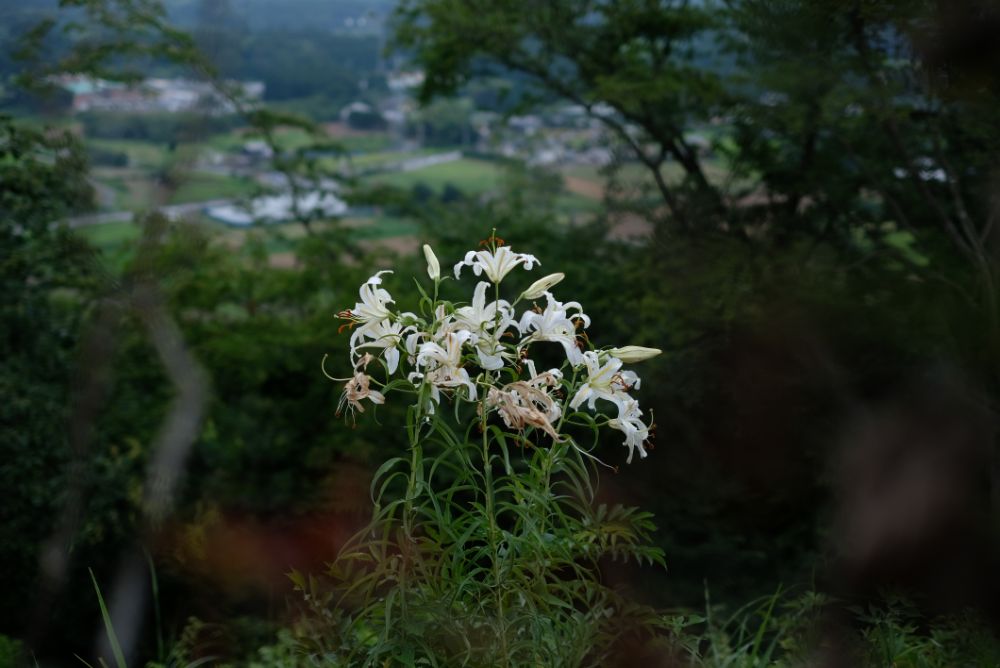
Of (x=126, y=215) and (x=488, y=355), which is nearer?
(x=488, y=355)

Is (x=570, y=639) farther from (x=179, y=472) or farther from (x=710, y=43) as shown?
(x=710, y=43)

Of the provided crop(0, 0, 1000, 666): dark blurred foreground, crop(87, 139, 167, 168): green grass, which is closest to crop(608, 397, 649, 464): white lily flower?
crop(0, 0, 1000, 666): dark blurred foreground

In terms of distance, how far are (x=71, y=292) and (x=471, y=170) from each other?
404 cm

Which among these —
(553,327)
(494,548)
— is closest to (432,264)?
(553,327)

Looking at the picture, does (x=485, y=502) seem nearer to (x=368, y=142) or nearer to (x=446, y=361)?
(x=446, y=361)

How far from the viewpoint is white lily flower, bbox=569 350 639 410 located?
1.83 metres

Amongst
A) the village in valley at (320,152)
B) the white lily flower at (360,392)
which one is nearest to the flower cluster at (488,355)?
the white lily flower at (360,392)

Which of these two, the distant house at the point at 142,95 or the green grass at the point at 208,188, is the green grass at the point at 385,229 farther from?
the distant house at the point at 142,95

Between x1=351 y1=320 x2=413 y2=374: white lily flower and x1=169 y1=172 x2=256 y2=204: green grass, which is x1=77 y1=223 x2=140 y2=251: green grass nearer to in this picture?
x1=169 y1=172 x2=256 y2=204: green grass

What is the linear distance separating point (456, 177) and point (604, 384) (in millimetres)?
7119

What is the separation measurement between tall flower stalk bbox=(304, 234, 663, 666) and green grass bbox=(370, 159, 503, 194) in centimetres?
631

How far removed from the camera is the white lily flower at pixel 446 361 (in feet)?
5.59

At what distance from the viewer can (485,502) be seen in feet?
6.46

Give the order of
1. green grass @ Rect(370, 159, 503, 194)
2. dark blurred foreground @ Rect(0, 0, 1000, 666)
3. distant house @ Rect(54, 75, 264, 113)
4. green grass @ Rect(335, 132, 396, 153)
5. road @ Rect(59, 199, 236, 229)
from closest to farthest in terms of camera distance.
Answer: dark blurred foreground @ Rect(0, 0, 1000, 666)
road @ Rect(59, 199, 236, 229)
distant house @ Rect(54, 75, 264, 113)
green grass @ Rect(370, 159, 503, 194)
green grass @ Rect(335, 132, 396, 153)
